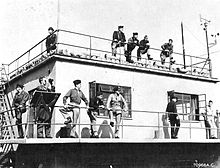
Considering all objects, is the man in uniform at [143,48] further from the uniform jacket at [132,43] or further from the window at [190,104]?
the window at [190,104]

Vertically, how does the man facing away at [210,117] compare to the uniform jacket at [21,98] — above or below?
below

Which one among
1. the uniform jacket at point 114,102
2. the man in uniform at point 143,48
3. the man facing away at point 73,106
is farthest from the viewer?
the man in uniform at point 143,48

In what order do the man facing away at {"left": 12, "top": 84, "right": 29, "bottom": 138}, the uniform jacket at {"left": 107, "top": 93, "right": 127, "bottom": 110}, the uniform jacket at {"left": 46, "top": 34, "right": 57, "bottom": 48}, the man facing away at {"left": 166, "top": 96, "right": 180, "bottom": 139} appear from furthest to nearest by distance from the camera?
the man facing away at {"left": 166, "top": 96, "right": 180, "bottom": 139}, the uniform jacket at {"left": 46, "top": 34, "right": 57, "bottom": 48}, the uniform jacket at {"left": 107, "top": 93, "right": 127, "bottom": 110}, the man facing away at {"left": 12, "top": 84, "right": 29, "bottom": 138}

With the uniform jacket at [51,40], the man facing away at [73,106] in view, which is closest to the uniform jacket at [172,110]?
the man facing away at [73,106]

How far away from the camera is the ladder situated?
1569 centimetres

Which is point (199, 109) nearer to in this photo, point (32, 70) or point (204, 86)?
point (204, 86)

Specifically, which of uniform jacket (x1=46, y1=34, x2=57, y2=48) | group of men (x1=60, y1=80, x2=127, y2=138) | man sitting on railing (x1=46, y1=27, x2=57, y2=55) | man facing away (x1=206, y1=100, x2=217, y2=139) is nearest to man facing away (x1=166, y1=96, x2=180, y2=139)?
man facing away (x1=206, y1=100, x2=217, y2=139)

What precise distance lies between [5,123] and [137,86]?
7.22m

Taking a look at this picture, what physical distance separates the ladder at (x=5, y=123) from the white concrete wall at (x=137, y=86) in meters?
2.89

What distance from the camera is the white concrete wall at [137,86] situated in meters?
13.5

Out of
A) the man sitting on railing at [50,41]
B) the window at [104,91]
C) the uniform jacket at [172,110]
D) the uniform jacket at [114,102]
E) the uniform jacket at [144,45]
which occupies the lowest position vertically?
the uniform jacket at [172,110]

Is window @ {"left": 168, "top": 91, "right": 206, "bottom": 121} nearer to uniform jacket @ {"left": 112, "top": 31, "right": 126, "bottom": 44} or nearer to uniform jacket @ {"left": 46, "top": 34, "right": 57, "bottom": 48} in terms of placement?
uniform jacket @ {"left": 112, "top": 31, "right": 126, "bottom": 44}

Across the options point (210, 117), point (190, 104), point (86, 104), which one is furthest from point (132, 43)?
point (86, 104)

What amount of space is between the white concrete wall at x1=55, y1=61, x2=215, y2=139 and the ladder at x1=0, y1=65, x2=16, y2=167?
289cm
